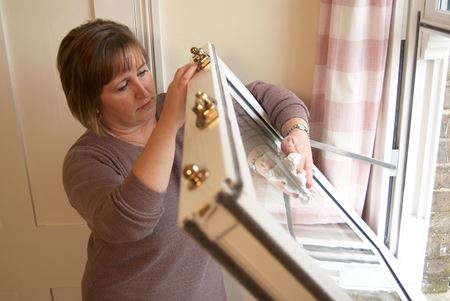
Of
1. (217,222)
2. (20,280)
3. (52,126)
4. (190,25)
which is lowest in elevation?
(20,280)

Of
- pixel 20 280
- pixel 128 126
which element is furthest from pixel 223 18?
pixel 20 280

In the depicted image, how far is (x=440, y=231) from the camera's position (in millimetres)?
1268

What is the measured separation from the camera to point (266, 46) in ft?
3.93

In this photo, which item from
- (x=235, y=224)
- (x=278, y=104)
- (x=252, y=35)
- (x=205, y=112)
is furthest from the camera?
(x=252, y=35)

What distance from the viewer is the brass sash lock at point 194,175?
400mm

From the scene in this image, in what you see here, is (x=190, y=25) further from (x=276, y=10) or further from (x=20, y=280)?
(x=20, y=280)

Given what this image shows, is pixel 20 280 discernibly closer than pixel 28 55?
No

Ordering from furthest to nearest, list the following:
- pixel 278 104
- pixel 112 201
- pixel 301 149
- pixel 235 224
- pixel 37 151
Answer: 1. pixel 37 151
2. pixel 278 104
3. pixel 301 149
4. pixel 112 201
5. pixel 235 224

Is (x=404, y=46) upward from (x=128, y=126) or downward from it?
upward

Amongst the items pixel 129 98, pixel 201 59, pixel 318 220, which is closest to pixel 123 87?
pixel 129 98

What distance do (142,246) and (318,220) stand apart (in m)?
0.39

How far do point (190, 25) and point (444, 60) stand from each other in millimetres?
628

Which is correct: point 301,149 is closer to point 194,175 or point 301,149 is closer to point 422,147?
point 422,147

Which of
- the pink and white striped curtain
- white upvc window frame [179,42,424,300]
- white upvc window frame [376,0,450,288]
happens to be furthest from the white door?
white upvc window frame [179,42,424,300]
